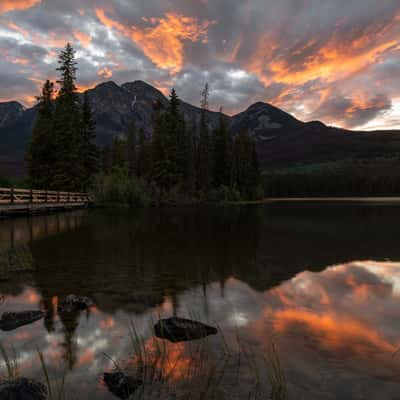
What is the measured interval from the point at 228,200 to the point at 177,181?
457 inches

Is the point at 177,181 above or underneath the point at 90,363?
above

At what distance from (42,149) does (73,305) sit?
37.9 metres

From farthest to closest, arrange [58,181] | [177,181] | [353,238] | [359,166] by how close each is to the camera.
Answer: [359,166] < [177,181] < [58,181] < [353,238]

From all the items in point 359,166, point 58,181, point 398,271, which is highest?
point 359,166

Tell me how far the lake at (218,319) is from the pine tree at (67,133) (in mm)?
29520

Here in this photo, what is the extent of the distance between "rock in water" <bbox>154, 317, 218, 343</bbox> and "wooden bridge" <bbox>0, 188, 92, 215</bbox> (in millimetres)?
21449

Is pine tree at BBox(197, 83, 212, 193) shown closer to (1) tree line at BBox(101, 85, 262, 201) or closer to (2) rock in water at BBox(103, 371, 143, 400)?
(1) tree line at BBox(101, 85, 262, 201)

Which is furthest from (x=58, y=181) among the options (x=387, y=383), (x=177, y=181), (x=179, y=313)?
(x=387, y=383)

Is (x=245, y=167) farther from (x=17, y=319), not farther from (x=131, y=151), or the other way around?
(x=17, y=319)

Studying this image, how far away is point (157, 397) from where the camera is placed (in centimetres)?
298

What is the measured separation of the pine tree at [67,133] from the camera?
37938mm

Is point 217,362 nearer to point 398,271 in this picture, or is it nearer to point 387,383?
point 387,383

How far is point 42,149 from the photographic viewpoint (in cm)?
3819

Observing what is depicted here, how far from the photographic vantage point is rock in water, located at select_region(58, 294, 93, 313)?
528cm
